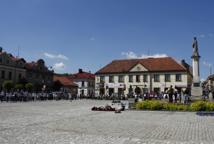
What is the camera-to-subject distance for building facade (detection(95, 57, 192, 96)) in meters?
67.2

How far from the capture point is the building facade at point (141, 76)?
Result: 67.2 metres

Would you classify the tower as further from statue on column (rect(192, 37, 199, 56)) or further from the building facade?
the building facade

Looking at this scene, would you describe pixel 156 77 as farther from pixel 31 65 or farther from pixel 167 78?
pixel 31 65

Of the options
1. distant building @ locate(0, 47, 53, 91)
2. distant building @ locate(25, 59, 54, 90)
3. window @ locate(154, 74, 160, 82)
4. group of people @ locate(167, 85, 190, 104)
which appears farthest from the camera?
distant building @ locate(25, 59, 54, 90)

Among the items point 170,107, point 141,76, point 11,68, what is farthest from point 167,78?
point 170,107

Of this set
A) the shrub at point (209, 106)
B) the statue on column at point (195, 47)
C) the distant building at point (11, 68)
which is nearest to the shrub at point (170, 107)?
the shrub at point (209, 106)

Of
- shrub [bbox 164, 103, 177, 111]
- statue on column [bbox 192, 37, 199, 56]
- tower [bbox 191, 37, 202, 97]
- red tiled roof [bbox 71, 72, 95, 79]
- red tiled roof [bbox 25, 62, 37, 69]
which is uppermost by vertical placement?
red tiled roof [bbox 25, 62, 37, 69]

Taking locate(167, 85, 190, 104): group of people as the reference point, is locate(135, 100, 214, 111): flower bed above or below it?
below

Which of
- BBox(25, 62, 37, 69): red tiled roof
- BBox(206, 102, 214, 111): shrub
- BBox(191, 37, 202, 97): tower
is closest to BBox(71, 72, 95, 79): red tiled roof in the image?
BBox(25, 62, 37, 69): red tiled roof

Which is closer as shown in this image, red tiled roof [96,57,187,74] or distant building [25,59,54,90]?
red tiled roof [96,57,187,74]

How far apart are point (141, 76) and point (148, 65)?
10.3ft

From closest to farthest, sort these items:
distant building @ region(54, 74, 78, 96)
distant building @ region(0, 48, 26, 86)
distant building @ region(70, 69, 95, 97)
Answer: distant building @ region(0, 48, 26, 86) → distant building @ region(54, 74, 78, 96) → distant building @ region(70, 69, 95, 97)

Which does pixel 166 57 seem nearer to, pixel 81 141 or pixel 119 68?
pixel 119 68

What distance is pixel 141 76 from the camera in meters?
71.1
